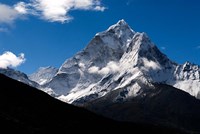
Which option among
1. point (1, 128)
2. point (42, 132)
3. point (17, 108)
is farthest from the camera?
point (17, 108)

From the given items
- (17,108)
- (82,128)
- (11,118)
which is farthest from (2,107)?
(82,128)

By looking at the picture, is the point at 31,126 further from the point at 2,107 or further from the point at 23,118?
the point at 2,107

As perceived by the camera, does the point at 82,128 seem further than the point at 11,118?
Yes

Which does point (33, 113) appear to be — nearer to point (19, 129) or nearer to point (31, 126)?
point (31, 126)

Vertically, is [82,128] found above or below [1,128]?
above

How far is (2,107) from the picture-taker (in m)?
186

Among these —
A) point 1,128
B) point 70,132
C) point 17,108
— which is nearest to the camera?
point 1,128

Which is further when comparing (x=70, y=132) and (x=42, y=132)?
(x=70, y=132)

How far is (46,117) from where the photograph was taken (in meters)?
195

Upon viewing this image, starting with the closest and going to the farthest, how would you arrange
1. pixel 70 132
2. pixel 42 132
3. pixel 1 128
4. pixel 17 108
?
pixel 1 128, pixel 42 132, pixel 70 132, pixel 17 108

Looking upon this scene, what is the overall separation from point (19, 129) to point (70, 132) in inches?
1144

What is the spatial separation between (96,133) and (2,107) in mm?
37723

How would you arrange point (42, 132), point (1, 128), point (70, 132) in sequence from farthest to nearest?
point (70, 132) < point (42, 132) < point (1, 128)

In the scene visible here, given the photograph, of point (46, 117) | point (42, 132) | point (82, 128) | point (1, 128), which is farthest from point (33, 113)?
point (1, 128)
